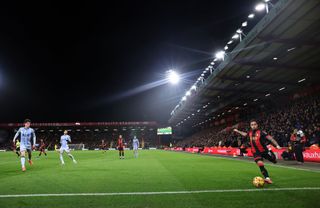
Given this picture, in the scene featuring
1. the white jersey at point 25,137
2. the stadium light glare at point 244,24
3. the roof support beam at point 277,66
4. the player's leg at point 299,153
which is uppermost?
the stadium light glare at point 244,24

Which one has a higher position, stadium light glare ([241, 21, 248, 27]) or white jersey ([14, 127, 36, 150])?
stadium light glare ([241, 21, 248, 27])

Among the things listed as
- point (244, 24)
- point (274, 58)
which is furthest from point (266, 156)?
point (274, 58)

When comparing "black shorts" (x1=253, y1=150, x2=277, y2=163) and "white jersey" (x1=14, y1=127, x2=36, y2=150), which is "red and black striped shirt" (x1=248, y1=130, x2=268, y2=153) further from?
"white jersey" (x1=14, y1=127, x2=36, y2=150)

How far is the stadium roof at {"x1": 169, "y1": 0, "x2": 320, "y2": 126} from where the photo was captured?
16.8 meters

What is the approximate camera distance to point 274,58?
24547 millimetres

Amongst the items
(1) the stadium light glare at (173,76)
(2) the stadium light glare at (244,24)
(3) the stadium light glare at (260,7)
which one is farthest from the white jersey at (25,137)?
(1) the stadium light glare at (173,76)

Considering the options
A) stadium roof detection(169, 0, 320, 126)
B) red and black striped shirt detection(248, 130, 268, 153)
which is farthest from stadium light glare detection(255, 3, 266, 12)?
red and black striped shirt detection(248, 130, 268, 153)

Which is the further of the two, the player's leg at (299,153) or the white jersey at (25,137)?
the player's leg at (299,153)

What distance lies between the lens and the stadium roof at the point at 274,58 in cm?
1684

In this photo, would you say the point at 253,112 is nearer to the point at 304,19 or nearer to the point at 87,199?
the point at 304,19

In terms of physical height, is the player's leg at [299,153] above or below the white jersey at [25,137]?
below

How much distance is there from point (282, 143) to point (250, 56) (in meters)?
8.51

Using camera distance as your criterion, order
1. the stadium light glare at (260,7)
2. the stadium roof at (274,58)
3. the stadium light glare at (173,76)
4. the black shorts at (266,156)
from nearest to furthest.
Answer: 1. the black shorts at (266,156)
2. the stadium roof at (274,58)
3. the stadium light glare at (260,7)
4. the stadium light glare at (173,76)

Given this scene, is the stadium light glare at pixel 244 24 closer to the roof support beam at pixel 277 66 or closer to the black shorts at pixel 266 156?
the roof support beam at pixel 277 66
